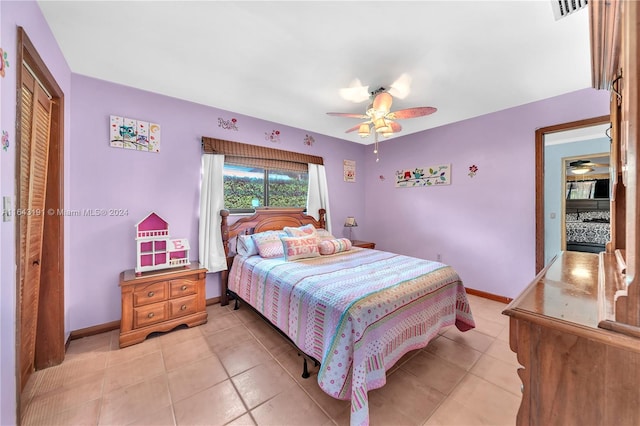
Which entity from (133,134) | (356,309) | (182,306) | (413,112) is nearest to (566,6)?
(413,112)

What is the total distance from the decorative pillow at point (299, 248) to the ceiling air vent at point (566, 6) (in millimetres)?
2638

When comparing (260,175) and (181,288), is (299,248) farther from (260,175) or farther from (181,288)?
(260,175)

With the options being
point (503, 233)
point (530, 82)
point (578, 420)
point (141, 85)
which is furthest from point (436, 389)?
point (141, 85)

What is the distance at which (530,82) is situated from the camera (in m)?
2.42

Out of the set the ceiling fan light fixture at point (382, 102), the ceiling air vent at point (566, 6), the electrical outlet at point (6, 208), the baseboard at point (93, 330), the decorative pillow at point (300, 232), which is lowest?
the baseboard at point (93, 330)

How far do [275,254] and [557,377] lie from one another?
8.10ft

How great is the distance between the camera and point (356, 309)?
5.09 ft

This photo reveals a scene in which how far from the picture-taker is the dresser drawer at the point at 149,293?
2242 millimetres

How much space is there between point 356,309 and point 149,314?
2020 millimetres

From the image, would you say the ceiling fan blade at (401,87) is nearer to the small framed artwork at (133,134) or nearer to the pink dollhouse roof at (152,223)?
the small framed artwork at (133,134)

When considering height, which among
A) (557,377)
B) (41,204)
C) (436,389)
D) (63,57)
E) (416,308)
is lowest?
(436,389)

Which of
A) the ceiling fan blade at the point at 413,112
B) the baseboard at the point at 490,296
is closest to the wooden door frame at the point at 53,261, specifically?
the ceiling fan blade at the point at 413,112

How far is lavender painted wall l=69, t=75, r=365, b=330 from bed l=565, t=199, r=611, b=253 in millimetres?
6721

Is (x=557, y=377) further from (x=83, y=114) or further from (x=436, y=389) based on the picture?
(x=83, y=114)
